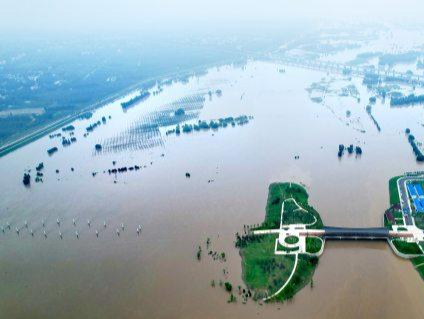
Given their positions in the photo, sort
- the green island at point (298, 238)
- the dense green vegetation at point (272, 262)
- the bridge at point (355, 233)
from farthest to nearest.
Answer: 1. the bridge at point (355, 233)
2. the green island at point (298, 238)
3. the dense green vegetation at point (272, 262)

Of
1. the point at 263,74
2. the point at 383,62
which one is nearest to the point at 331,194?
the point at 263,74

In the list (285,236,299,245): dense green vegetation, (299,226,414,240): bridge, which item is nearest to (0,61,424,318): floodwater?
(299,226,414,240): bridge

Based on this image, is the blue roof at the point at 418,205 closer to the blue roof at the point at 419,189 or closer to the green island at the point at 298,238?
the green island at the point at 298,238

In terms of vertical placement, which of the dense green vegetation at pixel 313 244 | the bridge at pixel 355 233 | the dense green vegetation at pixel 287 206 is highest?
the dense green vegetation at pixel 287 206

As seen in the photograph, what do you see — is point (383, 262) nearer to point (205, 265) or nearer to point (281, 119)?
point (205, 265)

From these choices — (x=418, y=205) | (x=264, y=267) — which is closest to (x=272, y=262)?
(x=264, y=267)

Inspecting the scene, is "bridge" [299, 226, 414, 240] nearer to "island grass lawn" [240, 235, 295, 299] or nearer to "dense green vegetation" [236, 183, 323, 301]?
"dense green vegetation" [236, 183, 323, 301]

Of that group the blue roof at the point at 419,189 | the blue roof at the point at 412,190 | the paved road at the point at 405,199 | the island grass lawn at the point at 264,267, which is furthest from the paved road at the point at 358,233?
the blue roof at the point at 419,189
